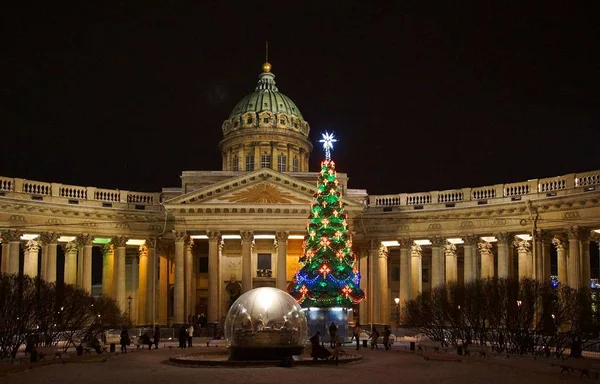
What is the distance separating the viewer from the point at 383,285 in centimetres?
6694

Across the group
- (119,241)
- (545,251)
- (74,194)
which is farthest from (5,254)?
(545,251)

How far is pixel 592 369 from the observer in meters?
30.6

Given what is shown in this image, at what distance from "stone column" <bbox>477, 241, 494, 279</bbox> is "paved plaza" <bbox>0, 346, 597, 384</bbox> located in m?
27.4

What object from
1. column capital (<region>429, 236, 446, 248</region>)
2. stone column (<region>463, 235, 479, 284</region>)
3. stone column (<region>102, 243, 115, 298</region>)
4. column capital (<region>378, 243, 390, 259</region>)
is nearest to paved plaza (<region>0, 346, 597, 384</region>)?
stone column (<region>463, 235, 479, 284</region>)

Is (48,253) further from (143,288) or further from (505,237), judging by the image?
(505,237)

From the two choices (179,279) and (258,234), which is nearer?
(179,279)

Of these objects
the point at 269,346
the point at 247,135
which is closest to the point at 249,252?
the point at 247,135

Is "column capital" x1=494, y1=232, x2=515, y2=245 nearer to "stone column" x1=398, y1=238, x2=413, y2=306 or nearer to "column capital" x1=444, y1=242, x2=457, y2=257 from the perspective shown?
"column capital" x1=444, y1=242, x2=457, y2=257

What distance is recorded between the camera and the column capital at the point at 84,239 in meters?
62.0

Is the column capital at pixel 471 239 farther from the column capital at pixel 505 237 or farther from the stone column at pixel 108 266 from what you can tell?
the stone column at pixel 108 266

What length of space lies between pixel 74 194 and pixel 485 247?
102ft

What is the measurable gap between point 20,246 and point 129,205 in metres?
8.72

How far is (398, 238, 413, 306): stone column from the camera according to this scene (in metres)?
63.8

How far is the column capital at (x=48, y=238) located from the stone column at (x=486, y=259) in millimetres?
31038
